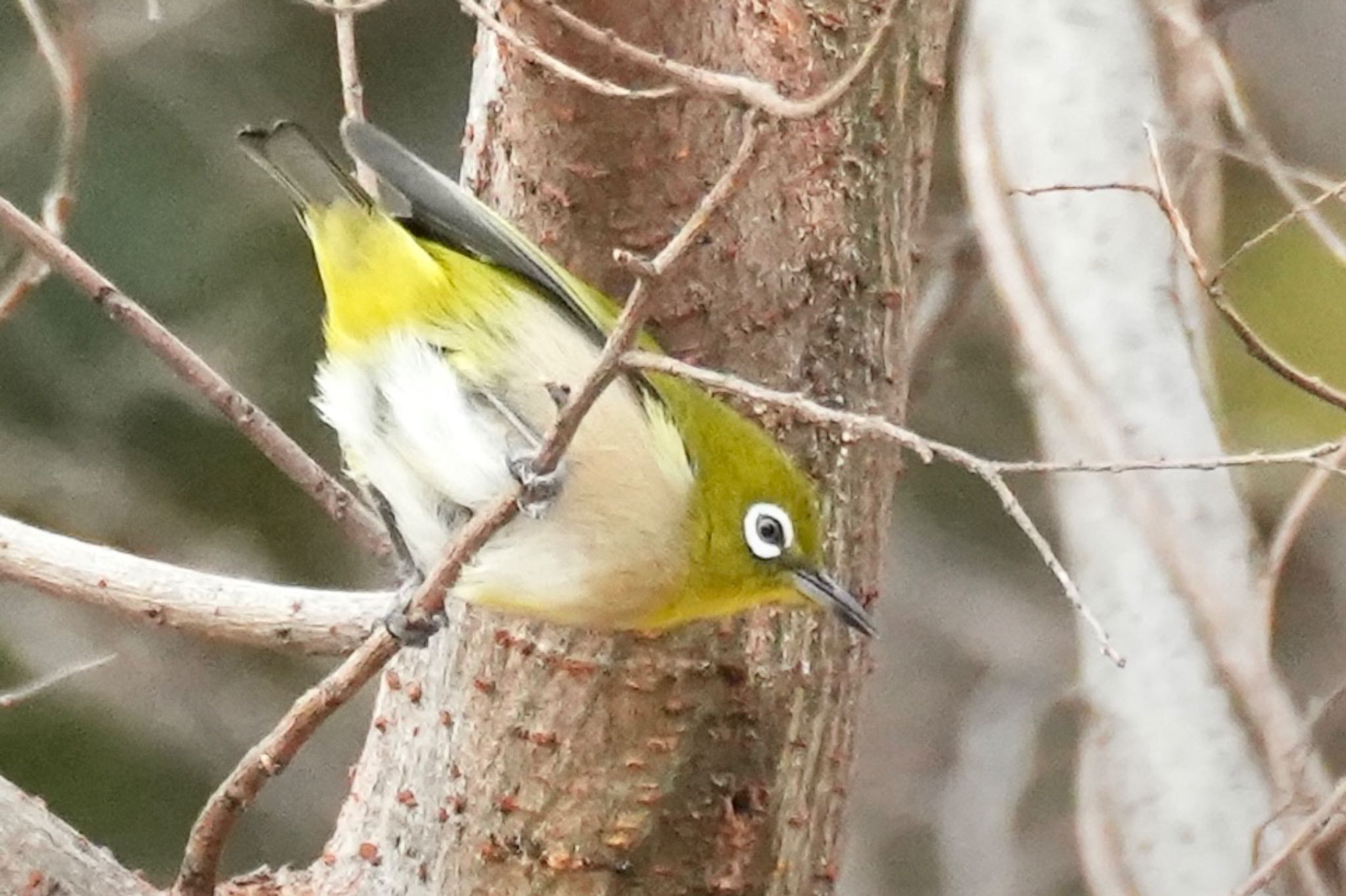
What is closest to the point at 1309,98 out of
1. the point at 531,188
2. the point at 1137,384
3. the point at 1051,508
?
the point at 1051,508

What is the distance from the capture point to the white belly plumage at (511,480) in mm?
1945

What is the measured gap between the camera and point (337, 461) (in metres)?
4.75

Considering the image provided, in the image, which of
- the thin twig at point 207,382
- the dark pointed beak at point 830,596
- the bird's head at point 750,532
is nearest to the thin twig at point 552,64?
the bird's head at point 750,532

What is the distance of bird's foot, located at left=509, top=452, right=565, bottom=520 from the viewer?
181 cm

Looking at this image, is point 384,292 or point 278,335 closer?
point 384,292

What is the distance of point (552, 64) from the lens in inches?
67.4

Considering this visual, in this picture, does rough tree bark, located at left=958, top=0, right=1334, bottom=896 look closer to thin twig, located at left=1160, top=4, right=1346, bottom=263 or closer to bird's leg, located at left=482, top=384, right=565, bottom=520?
thin twig, located at left=1160, top=4, right=1346, bottom=263

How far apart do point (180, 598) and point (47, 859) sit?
0.35m

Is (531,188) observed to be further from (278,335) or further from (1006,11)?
(278,335)

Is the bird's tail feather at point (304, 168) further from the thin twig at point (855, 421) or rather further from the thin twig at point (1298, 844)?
the thin twig at point (1298, 844)

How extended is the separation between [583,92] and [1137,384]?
4.94 ft

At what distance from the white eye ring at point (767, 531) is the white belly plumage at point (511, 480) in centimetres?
7

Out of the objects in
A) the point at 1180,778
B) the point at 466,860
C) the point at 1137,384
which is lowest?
the point at 466,860

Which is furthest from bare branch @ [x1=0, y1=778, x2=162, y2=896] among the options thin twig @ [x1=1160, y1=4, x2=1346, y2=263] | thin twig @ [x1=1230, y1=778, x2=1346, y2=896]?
thin twig @ [x1=1160, y1=4, x2=1346, y2=263]
